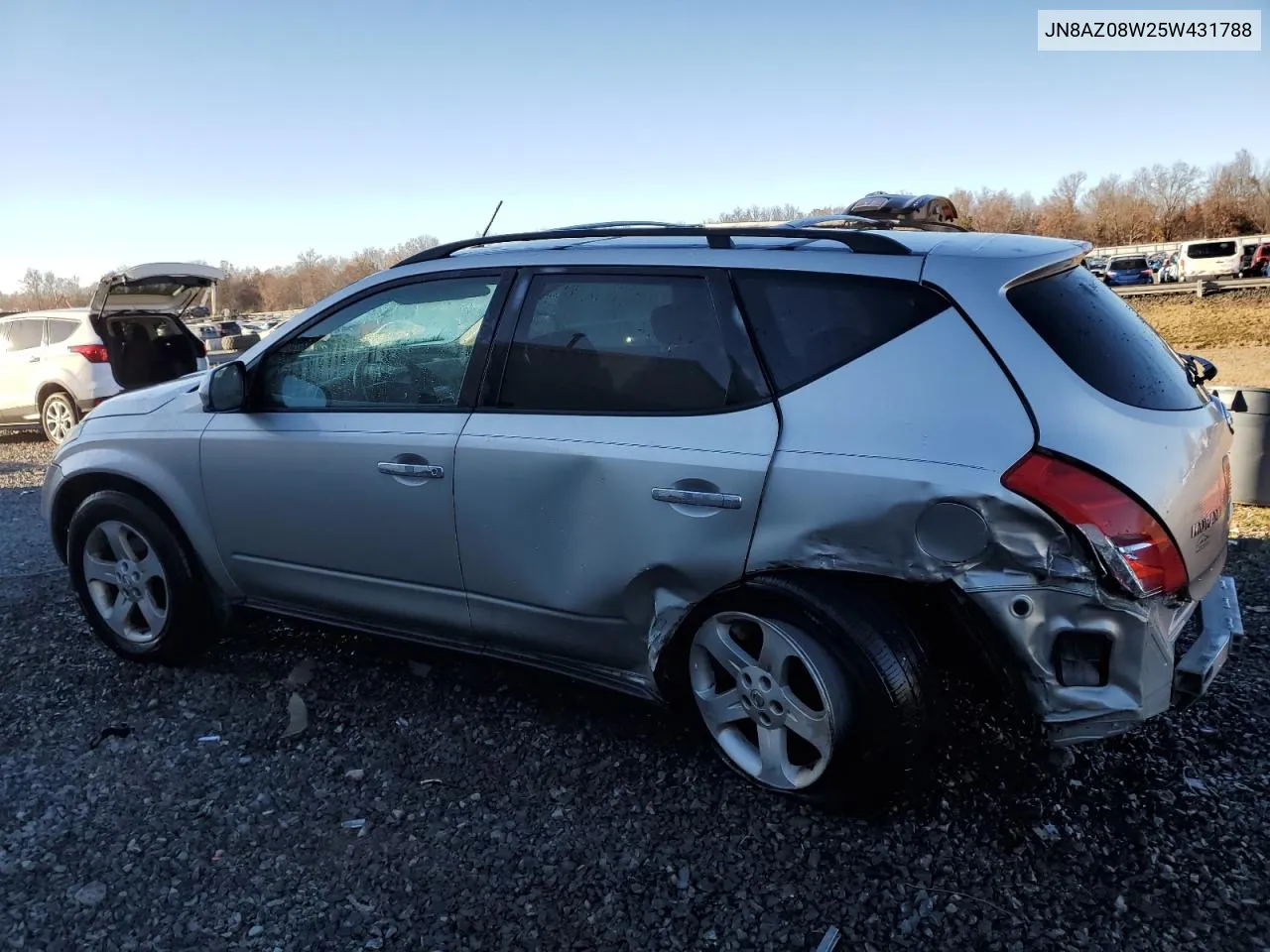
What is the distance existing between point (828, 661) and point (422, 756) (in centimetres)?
147

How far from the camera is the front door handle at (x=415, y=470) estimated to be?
313 cm

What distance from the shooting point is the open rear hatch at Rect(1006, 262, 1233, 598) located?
89.7 inches

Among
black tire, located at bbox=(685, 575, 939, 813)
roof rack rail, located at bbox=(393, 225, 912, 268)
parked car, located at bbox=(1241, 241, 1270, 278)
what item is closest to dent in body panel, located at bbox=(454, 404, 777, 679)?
black tire, located at bbox=(685, 575, 939, 813)

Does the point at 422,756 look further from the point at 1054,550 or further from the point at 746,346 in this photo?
the point at 1054,550

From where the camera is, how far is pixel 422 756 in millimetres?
3189

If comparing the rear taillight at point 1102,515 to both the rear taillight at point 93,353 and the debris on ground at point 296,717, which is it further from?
the rear taillight at point 93,353

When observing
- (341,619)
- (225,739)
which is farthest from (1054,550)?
(225,739)

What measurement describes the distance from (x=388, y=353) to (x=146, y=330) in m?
8.94

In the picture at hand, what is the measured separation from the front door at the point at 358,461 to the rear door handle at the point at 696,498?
2.55ft

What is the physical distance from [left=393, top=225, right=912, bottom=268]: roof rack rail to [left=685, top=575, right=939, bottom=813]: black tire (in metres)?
0.96

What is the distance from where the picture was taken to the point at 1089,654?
2.34 m

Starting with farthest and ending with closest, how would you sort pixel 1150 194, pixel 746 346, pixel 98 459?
1. pixel 1150 194
2. pixel 98 459
3. pixel 746 346

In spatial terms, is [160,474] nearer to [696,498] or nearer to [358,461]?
[358,461]

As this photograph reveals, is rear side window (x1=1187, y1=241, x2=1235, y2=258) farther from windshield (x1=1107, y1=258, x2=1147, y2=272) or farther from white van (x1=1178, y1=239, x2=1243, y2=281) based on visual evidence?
windshield (x1=1107, y1=258, x2=1147, y2=272)
